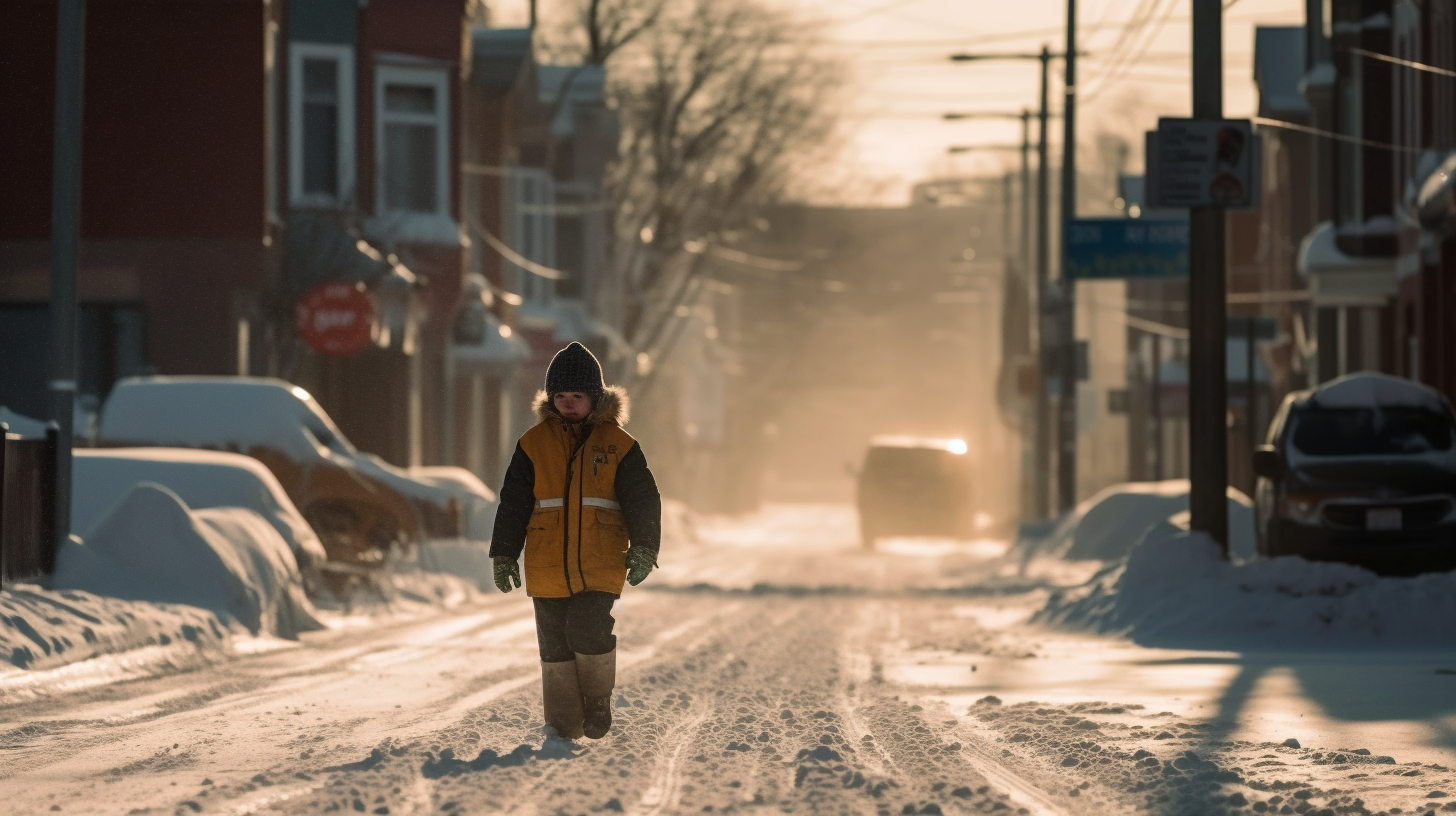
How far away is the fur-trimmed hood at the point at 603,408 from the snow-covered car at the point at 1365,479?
10.9m

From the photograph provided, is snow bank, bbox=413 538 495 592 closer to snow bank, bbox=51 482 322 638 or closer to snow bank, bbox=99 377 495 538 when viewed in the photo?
snow bank, bbox=99 377 495 538

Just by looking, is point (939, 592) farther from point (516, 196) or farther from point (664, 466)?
point (664, 466)

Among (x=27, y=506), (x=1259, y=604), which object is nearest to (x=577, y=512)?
(x=27, y=506)

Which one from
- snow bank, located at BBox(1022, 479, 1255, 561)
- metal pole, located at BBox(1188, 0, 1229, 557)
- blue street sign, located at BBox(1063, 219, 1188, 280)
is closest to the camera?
metal pole, located at BBox(1188, 0, 1229, 557)

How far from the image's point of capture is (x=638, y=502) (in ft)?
30.0

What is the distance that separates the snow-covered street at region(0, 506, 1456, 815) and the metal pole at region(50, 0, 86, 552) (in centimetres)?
A: 225

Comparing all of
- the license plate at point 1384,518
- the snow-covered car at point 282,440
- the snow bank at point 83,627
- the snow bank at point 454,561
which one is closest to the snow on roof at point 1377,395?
the license plate at point 1384,518

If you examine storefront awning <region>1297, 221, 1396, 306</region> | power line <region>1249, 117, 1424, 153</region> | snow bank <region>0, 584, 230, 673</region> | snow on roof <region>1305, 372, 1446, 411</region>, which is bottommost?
snow bank <region>0, 584, 230, 673</region>

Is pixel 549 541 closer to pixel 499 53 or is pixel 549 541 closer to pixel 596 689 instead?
pixel 596 689

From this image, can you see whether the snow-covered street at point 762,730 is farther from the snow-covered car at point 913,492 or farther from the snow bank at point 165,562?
the snow-covered car at point 913,492

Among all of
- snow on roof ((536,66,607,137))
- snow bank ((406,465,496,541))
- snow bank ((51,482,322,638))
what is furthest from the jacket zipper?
snow on roof ((536,66,607,137))

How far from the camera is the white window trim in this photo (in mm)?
30375

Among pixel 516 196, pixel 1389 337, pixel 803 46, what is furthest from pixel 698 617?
pixel 803 46

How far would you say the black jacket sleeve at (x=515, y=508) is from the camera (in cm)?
912
